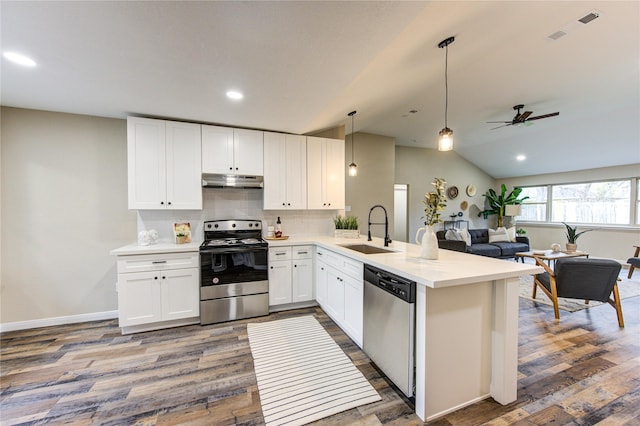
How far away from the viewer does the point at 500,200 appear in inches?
322

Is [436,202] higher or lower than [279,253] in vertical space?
higher

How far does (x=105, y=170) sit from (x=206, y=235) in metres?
1.49

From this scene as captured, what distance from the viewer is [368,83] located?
9.39 feet

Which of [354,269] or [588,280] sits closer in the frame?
[354,269]

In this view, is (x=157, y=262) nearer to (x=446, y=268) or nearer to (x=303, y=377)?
(x=303, y=377)

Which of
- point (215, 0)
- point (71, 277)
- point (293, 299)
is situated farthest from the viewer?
point (293, 299)

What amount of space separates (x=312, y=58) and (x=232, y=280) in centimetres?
261

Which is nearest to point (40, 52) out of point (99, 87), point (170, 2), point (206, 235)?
point (99, 87)

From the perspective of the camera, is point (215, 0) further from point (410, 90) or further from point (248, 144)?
point (410, 90)

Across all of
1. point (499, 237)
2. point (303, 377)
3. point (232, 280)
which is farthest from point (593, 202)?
point (232, 280)

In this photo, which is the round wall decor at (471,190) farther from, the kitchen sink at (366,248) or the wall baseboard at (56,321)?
the wall baseboard at (56,321)

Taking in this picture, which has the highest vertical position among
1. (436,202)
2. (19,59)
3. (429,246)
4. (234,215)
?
(19,59)

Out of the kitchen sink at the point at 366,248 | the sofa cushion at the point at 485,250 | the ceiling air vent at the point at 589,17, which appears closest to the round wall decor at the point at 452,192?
the sofa cushion at the point at 485,250

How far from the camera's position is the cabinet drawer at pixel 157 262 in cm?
277
